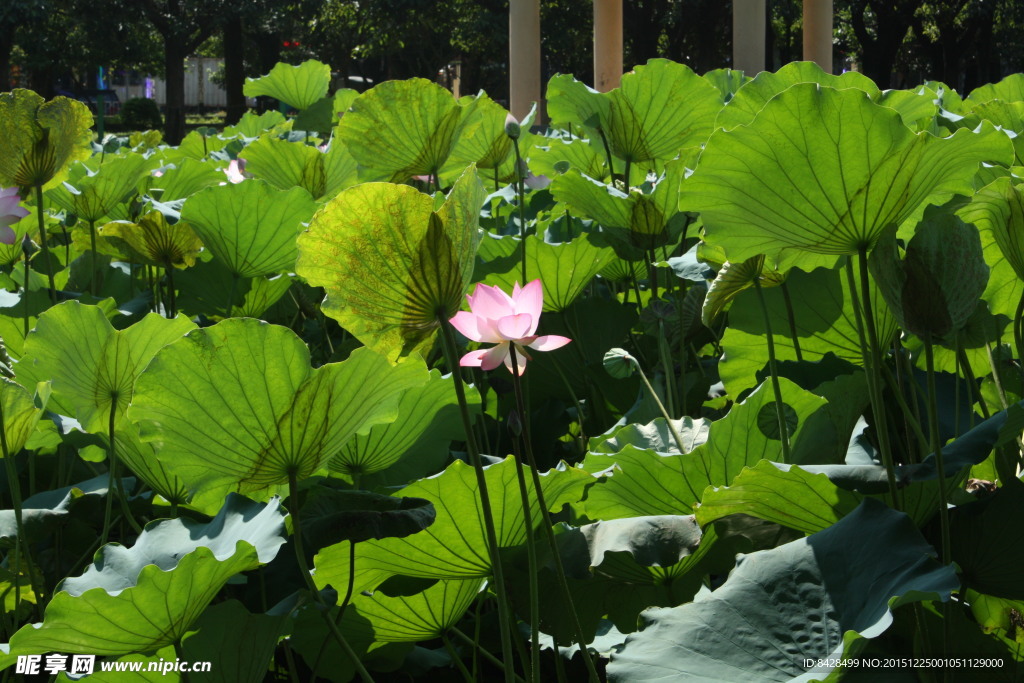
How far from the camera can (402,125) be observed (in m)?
1.43

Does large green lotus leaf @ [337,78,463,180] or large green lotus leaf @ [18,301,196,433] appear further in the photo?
large green lotus leaf @ [337,78,463,180]

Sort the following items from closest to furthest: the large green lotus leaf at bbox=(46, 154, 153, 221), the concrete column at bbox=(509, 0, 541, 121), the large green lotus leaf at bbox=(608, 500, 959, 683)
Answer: the large green lotus leaf at bbox=(608, 500, 959, 683) < the large green lotus leaf at bbox=(46, 154, 153, 221) < the concrete column at bbox=(509, 0, 541, 121)

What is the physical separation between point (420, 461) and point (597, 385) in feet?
1.50

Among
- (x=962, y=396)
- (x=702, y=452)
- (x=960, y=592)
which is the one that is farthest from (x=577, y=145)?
(x=960, y=592)

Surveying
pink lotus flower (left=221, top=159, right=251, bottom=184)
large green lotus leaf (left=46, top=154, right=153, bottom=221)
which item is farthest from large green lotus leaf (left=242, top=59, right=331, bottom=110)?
large green lotus leaf (left=46, top=154, right=153, bottom=221)

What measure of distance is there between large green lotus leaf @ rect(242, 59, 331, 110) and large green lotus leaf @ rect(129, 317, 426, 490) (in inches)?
104

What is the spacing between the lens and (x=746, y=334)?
3.91ft

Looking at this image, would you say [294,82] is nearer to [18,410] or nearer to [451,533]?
[18,410]

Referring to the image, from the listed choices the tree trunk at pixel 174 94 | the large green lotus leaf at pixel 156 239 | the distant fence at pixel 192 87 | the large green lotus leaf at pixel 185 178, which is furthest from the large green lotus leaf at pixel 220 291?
the distant fence at pixel 192 87

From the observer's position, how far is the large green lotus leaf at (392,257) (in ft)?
2.37

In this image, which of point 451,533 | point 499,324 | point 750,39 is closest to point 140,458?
point 451,533

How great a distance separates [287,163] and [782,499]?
1361 mm

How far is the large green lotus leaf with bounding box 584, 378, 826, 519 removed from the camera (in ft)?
2.78

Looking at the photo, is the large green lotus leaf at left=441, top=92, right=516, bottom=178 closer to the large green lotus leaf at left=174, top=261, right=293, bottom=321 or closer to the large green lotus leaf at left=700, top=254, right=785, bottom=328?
the large green lotus leaf at left=174, top=261, right=293, bottom=321
